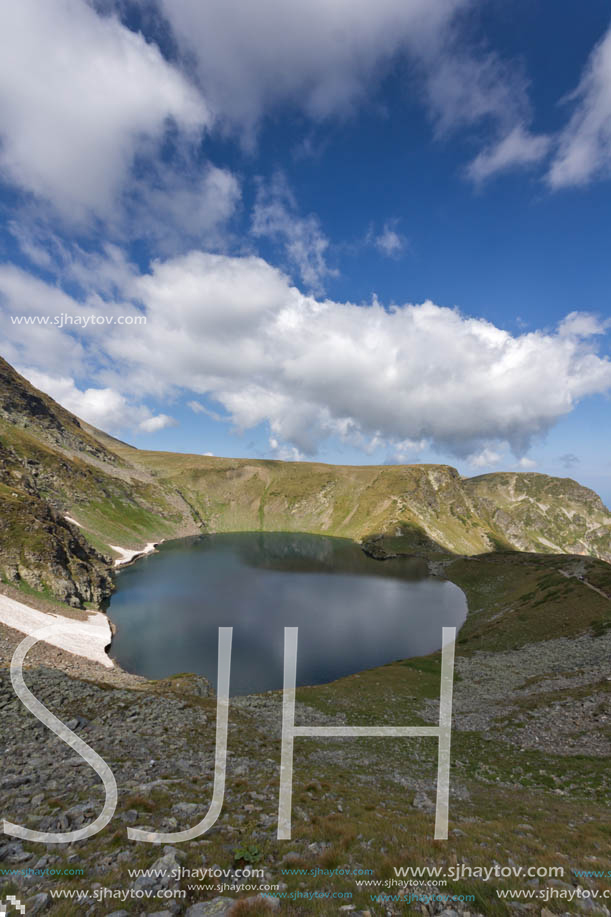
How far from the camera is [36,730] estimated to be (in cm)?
1661

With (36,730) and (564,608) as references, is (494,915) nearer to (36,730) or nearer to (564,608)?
(36,730)

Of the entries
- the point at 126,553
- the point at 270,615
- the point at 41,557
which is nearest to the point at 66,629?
the point at 41,557

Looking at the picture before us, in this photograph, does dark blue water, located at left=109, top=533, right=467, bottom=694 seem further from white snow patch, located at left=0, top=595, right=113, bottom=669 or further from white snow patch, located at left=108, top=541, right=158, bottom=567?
white snow patch, located at left=108, top=541, right=158, bottom=567

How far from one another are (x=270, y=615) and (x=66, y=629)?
38590 millimetres

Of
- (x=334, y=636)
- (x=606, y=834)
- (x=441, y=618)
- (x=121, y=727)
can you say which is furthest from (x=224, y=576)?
(x=606, y=834)

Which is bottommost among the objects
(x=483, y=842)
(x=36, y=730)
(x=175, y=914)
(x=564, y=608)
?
(x=564, y=608)

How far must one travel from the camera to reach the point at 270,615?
77.0m

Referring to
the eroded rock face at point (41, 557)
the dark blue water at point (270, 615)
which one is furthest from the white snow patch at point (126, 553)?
the eroded rock face at point (41, 557)

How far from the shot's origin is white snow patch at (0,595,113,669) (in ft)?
167

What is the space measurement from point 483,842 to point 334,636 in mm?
63329

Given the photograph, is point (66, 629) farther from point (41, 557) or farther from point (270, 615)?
point (270, 615)

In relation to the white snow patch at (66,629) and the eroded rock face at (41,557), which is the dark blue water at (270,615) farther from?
the eroded rock face at (41,557)

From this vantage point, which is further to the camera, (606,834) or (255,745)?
(255,745)

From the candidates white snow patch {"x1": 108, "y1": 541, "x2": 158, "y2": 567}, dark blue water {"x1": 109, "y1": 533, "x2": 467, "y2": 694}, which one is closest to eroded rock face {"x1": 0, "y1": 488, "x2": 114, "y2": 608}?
dark blue water {"x1": 109, "y1": 533, "x2": 467, "y2": 694}
